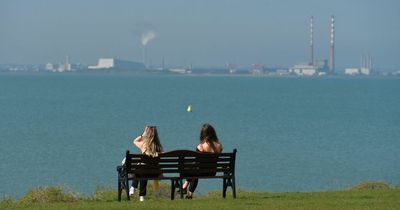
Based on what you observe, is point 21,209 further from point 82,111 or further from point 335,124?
point 82,111

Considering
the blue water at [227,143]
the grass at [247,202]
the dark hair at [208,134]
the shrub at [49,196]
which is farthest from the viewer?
the blue water at [227,143]

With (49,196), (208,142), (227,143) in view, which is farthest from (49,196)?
(227,143)

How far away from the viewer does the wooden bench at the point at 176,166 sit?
14.4 m

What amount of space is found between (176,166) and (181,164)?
72 mm

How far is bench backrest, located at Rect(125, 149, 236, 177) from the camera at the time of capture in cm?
1437

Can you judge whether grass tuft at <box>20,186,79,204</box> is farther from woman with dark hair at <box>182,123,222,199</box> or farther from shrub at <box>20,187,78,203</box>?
woman with dark hair at <box>182,123,222,199</box>

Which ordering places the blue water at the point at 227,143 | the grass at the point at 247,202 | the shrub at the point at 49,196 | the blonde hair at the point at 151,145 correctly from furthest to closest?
the blue water at the point at 227,143
the shrub at the point at 49,196
the blonde hair at the point at 151,145
the grass at the point at 247,202

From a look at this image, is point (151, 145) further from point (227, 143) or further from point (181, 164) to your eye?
point (227, 143)

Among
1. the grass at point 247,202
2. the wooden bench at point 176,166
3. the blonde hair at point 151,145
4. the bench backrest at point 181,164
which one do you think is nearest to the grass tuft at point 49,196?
the grass at point 247,202

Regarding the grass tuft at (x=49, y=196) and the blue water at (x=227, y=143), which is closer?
the grass tuft at (x=49, y=196)

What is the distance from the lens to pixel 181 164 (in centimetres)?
1449

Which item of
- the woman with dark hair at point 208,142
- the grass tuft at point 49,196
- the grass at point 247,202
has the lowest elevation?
the grass tuft at point 49,196

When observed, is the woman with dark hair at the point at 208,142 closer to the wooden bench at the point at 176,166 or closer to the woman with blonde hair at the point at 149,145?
the wooden bench at the point at 176,166

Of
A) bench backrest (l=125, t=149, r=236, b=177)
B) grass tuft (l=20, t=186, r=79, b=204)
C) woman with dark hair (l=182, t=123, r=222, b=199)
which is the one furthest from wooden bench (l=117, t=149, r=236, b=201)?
grass tuft (l=20, t=186, r=79, b=204)
